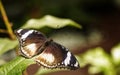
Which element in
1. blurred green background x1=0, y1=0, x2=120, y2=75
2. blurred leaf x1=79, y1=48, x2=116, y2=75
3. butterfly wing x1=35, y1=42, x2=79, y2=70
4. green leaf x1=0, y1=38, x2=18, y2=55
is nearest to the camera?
butterfly wing x1=35, y1=42, x2=79, y2=70

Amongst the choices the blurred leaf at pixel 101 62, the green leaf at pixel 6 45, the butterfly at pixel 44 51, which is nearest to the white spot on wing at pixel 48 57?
the butterfly at pixel 44 51

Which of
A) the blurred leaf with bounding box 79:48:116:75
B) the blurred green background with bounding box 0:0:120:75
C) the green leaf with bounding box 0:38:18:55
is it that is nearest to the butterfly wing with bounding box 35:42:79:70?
the green leaf with bounding box 0:38:18:55

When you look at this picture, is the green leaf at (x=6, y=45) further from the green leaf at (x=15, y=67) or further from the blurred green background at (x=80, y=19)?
the blurred green background at (x=80, y=19)

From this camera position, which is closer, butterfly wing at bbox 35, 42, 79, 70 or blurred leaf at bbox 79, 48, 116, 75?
butterfly wing at bbox 35, 42, 79, 70

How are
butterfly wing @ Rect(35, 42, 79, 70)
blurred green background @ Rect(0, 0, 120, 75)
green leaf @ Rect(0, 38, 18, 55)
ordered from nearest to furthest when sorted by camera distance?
butterfly wing @ Rect(35, 42, 79, 70) → green leaf @ Rect(0, 38, 18, 55) → blurred green background @ Rect(0, 0, 120, 75)

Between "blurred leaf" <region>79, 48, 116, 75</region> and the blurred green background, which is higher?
the blurred green background

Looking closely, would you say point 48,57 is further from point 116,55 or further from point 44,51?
point 116,55

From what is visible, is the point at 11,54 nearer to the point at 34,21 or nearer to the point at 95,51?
the point at 95,51

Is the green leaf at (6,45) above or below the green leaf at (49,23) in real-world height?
below

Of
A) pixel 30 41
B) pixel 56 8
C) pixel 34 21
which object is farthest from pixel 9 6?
pixel 30 41

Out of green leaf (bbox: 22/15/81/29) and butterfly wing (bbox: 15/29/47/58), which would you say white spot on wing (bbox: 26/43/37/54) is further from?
green leaf (bbox: 22/15/81/29)
